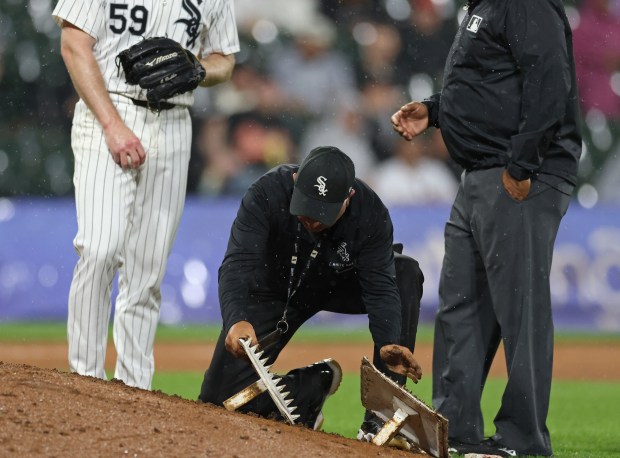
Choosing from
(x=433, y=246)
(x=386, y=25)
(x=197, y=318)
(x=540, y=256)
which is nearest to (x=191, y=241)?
(x=197, y=318)

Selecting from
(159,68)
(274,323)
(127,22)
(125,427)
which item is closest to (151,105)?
(159,68)

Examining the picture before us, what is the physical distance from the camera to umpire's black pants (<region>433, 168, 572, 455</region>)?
4785 mm

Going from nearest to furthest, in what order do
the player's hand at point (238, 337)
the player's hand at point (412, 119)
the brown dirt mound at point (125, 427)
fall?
1. the brown dirt mound at point (125, 427)
2. the player's hand at point (238, 337)
3. the player's hand at point (412, 119)

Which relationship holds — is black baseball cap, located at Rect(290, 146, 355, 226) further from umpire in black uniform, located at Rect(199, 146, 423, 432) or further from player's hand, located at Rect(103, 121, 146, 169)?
player's hand, located at Rect(103, 121, 146, 169)

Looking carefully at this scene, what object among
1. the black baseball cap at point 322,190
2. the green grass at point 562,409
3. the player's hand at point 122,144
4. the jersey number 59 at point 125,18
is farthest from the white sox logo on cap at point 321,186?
the green grass at point 562,409

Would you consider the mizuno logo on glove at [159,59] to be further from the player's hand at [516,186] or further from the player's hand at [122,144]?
the player's hand at [516,186]

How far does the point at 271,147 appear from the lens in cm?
1202

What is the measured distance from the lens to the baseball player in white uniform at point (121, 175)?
4969mm

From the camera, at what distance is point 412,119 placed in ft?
18.0

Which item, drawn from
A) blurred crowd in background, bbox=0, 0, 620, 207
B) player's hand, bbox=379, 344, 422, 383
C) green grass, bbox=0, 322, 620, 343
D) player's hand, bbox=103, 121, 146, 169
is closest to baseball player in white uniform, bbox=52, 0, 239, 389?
player's hand, bbox=103, 121, 146, 169

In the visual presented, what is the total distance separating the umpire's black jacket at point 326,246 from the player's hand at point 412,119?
1.86ft

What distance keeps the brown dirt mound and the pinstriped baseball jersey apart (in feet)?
5.28

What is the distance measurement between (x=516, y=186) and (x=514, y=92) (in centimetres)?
44

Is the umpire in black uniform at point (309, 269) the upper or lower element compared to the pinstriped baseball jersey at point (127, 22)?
lower
